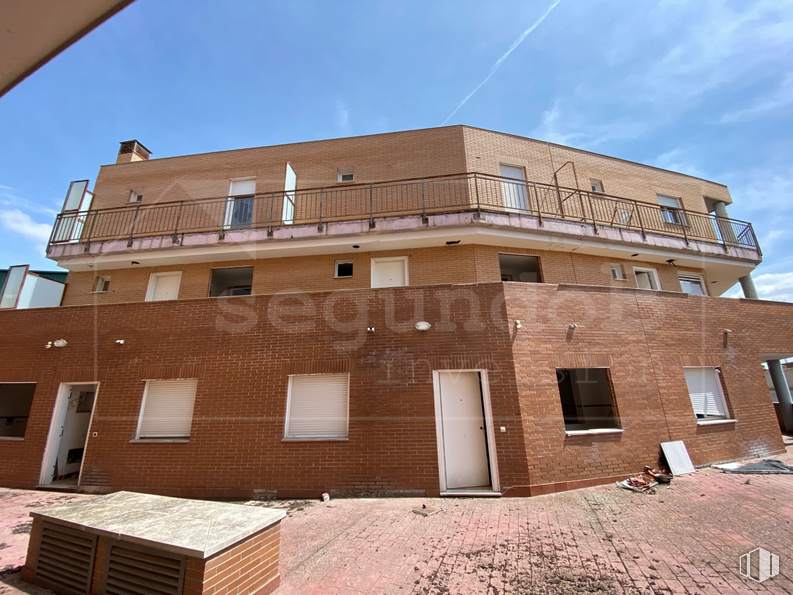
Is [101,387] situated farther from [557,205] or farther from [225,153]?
[557,205]

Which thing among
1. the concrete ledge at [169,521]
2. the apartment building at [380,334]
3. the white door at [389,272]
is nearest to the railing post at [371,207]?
the apartment building at [380,334]

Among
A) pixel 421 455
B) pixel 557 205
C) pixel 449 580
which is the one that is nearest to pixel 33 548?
pixel 449 580

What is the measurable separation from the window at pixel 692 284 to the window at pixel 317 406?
36.3ft

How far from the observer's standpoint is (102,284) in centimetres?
978

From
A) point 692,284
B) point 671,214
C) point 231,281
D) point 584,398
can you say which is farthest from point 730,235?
point 231,281

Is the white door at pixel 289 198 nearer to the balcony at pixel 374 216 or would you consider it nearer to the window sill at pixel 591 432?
the balcony at pixel 374 216

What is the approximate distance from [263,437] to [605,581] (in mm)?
5803

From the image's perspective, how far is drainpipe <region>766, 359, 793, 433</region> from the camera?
12.5 metres

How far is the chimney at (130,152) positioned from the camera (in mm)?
11938

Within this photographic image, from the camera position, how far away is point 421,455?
6312 mm

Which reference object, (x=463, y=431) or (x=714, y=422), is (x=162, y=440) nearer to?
(x=463, y=431)

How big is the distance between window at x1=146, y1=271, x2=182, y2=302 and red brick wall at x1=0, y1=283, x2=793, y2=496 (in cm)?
147

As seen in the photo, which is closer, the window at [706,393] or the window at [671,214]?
the window at [706,393]

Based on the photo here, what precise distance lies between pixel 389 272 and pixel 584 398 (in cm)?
696
